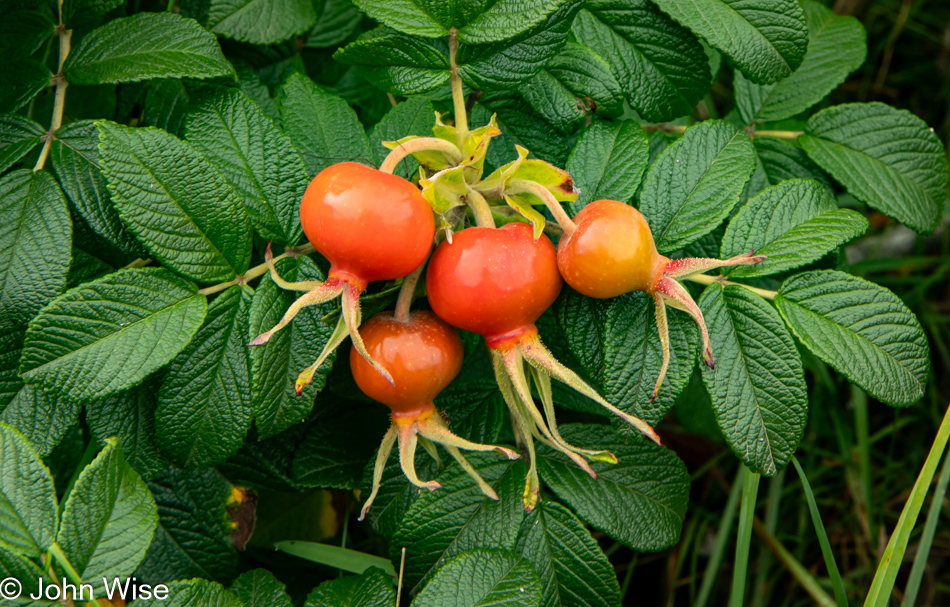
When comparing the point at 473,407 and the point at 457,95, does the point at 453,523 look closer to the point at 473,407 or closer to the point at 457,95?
the point at 473,407

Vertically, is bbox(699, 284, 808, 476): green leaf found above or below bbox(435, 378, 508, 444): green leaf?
above

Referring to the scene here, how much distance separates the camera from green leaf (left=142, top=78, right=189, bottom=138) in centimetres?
180

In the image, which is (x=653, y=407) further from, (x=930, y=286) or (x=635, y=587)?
(x=930, y=286)

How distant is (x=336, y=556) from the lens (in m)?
1.95

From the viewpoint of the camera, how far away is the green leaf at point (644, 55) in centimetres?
Answer: 168

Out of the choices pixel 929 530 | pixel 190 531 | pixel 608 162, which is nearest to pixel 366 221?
pixel 608 162

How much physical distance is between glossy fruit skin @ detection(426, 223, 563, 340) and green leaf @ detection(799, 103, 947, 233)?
0.98 m

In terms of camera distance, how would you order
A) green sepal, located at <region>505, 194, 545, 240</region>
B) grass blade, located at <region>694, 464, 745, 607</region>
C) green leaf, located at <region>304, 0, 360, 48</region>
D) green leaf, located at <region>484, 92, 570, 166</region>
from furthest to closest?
grass blade, located at <region>694, 464, 745, 607</region> < green leaf, located at <region>304, 0, 360, 48</region> < green leaf, located at <region>484, 92, 570, 166</region> < green sepal, located at <region>505, 194, 545, 240</region>

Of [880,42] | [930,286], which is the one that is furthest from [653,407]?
[880,42]

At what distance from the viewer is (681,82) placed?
1704 mm

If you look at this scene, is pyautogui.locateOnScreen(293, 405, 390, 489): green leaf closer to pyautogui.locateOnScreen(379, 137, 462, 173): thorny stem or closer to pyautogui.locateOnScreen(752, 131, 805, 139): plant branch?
pyautogui.locateOnScreen(379, 137, 462, 173): thorny stem

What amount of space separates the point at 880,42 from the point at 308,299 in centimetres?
321

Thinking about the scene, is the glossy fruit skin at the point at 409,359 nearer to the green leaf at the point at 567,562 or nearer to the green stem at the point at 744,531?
the green leaf at the point at 567,562

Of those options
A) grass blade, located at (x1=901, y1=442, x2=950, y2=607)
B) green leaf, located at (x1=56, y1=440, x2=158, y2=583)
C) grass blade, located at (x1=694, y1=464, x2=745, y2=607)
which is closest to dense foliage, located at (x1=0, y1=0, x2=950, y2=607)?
green leaf, located at (x1=56, y1=440, x2=158, y2=583)
